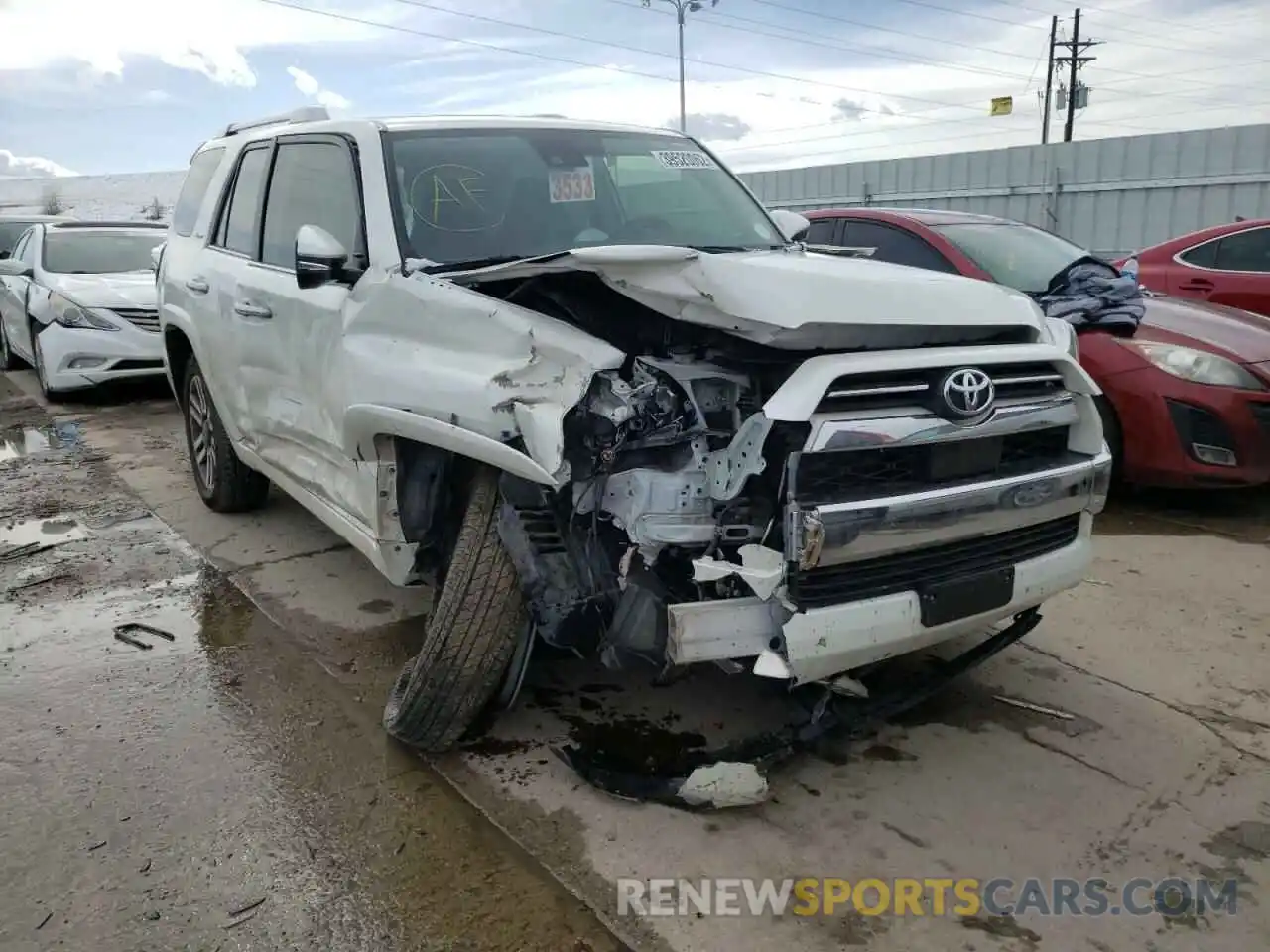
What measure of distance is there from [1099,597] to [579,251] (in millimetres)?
2839

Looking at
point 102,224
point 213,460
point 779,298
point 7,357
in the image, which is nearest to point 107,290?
point 102,224

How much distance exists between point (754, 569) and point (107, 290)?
8.32 metres

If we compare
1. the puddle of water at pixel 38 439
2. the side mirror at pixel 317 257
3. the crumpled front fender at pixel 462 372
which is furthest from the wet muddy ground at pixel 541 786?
the puddle of water at pixel 38 439

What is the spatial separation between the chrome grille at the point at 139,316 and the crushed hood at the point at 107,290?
0.03 metres

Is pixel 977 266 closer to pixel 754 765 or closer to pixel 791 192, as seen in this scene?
pixel 754 765

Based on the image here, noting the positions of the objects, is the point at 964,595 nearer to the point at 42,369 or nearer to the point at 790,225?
the point at 790,225

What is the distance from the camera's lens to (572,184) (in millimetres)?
3742

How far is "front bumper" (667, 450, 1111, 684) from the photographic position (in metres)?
2.49

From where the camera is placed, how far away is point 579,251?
2.66 meters

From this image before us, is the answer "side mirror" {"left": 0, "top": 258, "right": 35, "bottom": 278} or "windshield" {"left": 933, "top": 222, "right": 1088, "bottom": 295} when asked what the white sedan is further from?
"windshield" {"left": 933, "top": 222, "right": 1088, "bottom": 295}

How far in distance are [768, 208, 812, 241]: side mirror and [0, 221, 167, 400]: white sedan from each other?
6218 mm

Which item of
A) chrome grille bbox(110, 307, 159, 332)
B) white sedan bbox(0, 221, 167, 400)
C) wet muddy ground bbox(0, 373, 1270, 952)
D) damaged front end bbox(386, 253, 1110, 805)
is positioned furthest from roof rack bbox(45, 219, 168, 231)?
damaged front end bbox(386, 253, 1110, 805)

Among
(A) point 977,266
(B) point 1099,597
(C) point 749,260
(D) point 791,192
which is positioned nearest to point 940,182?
(D) point 791,192

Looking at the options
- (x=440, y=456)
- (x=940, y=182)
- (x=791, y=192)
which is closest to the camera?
(x=440, y=456)
